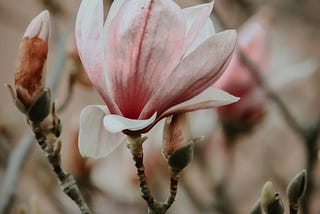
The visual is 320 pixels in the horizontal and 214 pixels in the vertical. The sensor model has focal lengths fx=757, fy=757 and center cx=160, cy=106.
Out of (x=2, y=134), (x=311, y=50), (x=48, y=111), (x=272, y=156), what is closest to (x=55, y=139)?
(x=48, y=111)

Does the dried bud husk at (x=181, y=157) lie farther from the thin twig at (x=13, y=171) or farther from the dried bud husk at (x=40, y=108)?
the thin twig at (x=13, y=171)

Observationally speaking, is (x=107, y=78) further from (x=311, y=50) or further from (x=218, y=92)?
(x=311, y=50)

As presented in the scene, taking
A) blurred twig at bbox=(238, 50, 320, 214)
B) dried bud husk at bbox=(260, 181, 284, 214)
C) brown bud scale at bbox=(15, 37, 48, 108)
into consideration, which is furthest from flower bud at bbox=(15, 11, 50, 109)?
blurred twig at bbox=(238, 50, 320, 214)

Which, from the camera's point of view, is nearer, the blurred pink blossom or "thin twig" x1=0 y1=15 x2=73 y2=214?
"thin twig" x1=0 y1=15 x2=73 y2=214

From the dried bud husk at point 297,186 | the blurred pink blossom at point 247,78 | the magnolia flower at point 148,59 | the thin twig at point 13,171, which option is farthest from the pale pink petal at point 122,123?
the blurred pink blossom at point 247,78

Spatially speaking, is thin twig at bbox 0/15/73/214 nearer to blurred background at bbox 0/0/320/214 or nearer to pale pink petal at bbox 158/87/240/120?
blurred background at bbox 0/0/320/214

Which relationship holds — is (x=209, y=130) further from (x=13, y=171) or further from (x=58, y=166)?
(x=58, y=166)

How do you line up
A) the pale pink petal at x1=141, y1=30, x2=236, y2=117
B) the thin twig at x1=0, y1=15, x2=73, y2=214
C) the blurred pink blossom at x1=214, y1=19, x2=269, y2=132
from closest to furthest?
the pale pink petal at x1=141, y1=30, x2=236, y2=117 → the thin twig at x1=0, y1=15, x2=73, y2=214 → the blurred pink blossom at x1=214, y1=19, x2=269, y2=132
